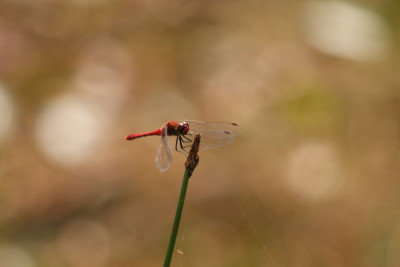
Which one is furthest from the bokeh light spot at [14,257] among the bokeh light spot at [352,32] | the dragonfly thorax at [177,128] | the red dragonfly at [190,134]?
the bokeh light spot at [352,32]

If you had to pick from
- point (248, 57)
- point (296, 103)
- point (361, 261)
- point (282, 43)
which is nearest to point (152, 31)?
point (248, 57)

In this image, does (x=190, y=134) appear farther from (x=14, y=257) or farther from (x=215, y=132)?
(x=14, y=257)

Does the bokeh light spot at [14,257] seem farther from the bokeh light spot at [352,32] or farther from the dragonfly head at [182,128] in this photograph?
the bokeh light spot at [352,32]

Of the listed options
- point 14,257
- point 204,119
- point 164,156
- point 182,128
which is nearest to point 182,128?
point 182,128

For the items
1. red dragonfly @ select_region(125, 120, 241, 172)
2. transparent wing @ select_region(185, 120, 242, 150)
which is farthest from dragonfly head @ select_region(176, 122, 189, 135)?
transparent wing @ select_region(185, 120, 242, 150)

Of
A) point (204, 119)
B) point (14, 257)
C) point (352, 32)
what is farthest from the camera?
point (204, 119)

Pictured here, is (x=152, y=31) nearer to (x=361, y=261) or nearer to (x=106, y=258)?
(x=106, y=258)

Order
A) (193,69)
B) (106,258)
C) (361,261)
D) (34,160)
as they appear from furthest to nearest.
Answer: (193,69), (34,160), (106,258), (361,261)
